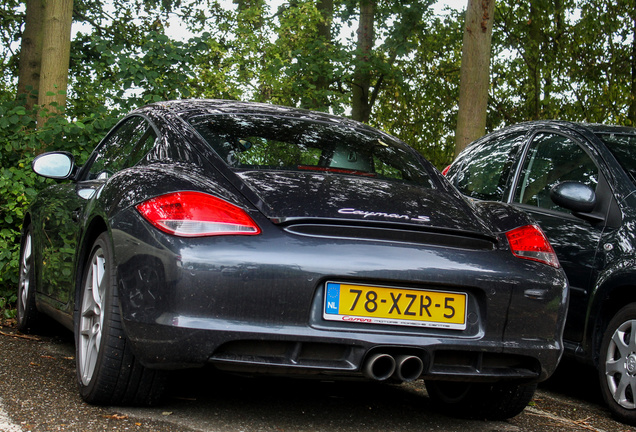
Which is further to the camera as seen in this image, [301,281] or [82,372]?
[82,372]

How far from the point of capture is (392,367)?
315 centimetres

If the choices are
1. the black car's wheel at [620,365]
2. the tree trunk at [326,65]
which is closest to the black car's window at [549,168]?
the black car's wheel at [620,365]

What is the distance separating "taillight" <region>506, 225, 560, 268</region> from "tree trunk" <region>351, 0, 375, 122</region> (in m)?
16.7

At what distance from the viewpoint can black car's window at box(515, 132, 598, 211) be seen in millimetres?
5207

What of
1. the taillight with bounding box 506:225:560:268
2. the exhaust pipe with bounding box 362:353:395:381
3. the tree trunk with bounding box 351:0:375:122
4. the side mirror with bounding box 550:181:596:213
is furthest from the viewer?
the tree trunk with bounding box 351:0:375:122

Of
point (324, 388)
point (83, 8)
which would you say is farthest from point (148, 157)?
point (83, 8)

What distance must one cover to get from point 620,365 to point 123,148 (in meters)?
2.92

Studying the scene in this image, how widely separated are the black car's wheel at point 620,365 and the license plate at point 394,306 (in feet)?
5.17

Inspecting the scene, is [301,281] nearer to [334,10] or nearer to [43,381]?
[43,381]

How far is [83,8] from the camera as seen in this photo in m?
18.4

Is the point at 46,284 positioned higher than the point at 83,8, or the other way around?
the point at 83,8

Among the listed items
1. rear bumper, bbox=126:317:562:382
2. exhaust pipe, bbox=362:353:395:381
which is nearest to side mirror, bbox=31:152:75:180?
rear bumper, bbox=126:317:562:382

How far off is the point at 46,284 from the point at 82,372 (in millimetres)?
1383

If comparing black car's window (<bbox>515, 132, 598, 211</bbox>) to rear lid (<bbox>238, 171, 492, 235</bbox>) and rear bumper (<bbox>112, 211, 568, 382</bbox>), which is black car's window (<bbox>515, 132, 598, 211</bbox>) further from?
rear bumper (<bbox>112, 211, 568, 382</bbox>)
